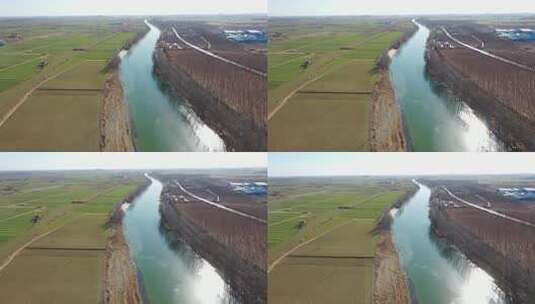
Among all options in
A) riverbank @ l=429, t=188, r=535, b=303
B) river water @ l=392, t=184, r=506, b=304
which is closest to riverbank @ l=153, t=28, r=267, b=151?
river water @ l=392, t=184, r=506, b=304

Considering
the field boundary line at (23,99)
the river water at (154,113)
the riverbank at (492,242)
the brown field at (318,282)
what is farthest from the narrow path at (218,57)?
the riverbank at (492,242)

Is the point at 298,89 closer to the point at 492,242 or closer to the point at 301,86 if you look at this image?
the point at 301,86

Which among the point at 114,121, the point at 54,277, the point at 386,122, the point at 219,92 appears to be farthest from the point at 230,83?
the point at 54,277

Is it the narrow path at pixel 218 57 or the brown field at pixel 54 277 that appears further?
the narrow path at pixel 218 57

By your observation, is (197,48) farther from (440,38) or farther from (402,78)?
(440,38)

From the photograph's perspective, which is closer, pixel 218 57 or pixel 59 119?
pixel 59 119

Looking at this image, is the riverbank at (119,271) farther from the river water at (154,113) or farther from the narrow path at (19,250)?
the river water at (154,113)
